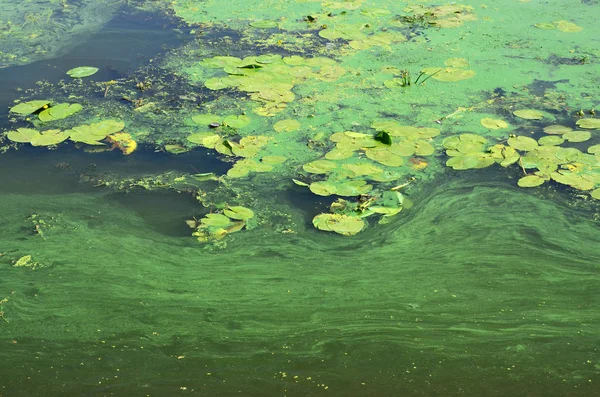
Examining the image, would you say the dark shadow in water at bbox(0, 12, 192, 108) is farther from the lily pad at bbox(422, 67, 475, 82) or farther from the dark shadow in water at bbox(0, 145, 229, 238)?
the lily pad at bbox(422, 67, 475, 82)

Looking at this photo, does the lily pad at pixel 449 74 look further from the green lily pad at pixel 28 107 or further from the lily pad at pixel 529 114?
the green lily pad at pixel 28 107

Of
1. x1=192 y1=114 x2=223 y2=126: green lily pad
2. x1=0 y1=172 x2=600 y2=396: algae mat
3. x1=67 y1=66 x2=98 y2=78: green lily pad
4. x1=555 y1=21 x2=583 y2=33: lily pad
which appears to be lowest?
x1=0 y1=172 x2=600 y2=396: algae mat

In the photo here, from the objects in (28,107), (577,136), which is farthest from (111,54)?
(577,136)

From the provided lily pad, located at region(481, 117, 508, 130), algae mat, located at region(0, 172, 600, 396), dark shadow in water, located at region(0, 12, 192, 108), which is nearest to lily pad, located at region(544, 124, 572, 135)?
lily pad, located at region(481, 117, 508, 130)

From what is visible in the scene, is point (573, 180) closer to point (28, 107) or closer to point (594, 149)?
point (594, 149)

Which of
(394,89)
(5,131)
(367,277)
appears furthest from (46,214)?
(394,89)
